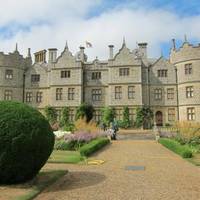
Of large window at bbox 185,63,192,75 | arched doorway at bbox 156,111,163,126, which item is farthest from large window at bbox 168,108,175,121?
large window at bbox 185,63,192,75

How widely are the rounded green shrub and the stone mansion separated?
2583cm

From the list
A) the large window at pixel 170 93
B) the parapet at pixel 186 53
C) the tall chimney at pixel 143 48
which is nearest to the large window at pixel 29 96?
the tall chimney at pixel 143 48

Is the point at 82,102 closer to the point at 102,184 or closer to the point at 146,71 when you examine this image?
the point at 146,71

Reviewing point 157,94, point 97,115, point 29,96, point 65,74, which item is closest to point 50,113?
point 29,96

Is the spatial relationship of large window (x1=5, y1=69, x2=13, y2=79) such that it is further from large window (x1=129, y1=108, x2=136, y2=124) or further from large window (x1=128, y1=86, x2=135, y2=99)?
large window (x1=129, y1=108, x2=136, y2=124)

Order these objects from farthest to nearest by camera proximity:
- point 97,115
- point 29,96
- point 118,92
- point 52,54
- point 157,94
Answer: point 52,54 < point 29,96 < point 97,115 < point 157,94 < point 118,92

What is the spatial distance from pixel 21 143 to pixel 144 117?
26.3m

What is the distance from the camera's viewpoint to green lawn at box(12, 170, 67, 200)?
691 cm

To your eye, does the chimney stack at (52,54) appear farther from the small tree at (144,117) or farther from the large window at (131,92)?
the small tree at (144,117)

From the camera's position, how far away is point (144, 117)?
3306 cm

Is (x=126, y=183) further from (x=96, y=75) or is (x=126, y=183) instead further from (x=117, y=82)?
(x=96, y=75)

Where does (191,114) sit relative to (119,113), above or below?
below

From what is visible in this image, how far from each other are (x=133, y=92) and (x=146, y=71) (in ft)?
9.89

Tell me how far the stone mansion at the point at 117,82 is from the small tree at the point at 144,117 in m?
0.78
